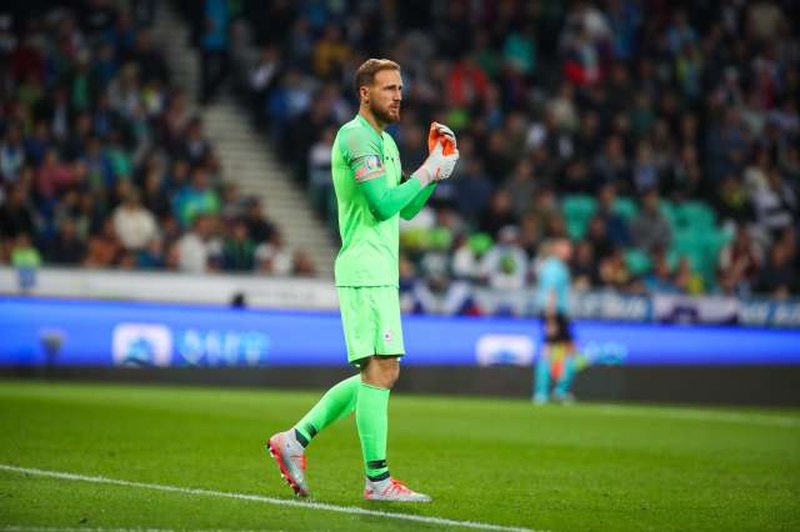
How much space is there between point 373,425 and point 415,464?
2816mm

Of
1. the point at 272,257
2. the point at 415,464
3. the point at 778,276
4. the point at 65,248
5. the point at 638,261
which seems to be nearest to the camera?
the point at 415,464

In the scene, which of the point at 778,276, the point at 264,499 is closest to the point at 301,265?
the point at 778,276

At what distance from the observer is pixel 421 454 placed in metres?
12.4

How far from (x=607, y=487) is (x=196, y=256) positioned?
13.7 m

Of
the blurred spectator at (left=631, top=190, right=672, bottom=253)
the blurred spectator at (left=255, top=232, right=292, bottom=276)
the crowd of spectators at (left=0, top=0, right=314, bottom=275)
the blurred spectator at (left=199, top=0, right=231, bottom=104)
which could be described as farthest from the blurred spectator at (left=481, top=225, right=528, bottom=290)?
the blurred spectator at (left=199, top=0, right=231, bottom=104)

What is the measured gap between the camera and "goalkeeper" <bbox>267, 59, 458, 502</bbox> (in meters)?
8.72

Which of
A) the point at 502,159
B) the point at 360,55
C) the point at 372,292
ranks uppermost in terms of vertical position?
the point at 360,55

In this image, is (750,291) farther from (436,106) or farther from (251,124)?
(251,124)

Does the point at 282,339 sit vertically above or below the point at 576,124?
below

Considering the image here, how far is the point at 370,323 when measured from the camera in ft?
28.6

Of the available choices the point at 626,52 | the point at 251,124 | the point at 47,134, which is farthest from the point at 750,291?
the point at 47,134

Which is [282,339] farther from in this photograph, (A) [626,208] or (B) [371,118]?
(B) [371,118]

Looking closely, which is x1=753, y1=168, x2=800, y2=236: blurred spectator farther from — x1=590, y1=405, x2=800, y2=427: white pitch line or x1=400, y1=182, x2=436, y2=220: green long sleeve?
x1=400, y1=182, x2=436, y2=220: green long sleeve

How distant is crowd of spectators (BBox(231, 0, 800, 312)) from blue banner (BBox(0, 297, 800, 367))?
1.35 metres
